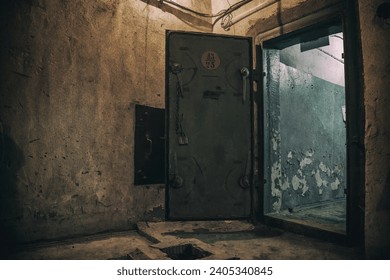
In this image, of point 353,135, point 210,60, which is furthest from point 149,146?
point 353,135

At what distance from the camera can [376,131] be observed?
220 centimetres

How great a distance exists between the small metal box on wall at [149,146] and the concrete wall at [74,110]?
3.2 inches

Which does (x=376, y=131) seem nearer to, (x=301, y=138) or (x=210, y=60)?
(x=210, y=60)

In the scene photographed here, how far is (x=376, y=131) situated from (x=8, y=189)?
11.1ft

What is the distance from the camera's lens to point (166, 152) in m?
3.31

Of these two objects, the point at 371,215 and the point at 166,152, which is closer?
the point at 371,215

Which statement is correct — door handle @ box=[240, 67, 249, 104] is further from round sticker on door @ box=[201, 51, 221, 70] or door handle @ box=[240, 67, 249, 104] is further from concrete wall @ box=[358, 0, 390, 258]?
concrete wall @ box=[358, 0, 390, 258]

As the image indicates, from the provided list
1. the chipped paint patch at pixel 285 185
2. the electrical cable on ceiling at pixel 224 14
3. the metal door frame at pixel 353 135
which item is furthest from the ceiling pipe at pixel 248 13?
the chipped paint patch at pixel 285 185

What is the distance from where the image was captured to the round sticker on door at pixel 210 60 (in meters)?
3.45

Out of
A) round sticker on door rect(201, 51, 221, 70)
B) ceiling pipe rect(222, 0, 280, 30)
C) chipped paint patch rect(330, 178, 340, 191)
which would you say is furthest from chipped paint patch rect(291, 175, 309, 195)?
ceiling pipe rect(222, 0, 280, 30)

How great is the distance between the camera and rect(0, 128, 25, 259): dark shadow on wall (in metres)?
2.52

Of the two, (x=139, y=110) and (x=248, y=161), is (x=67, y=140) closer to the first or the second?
(x=139, y=110)
